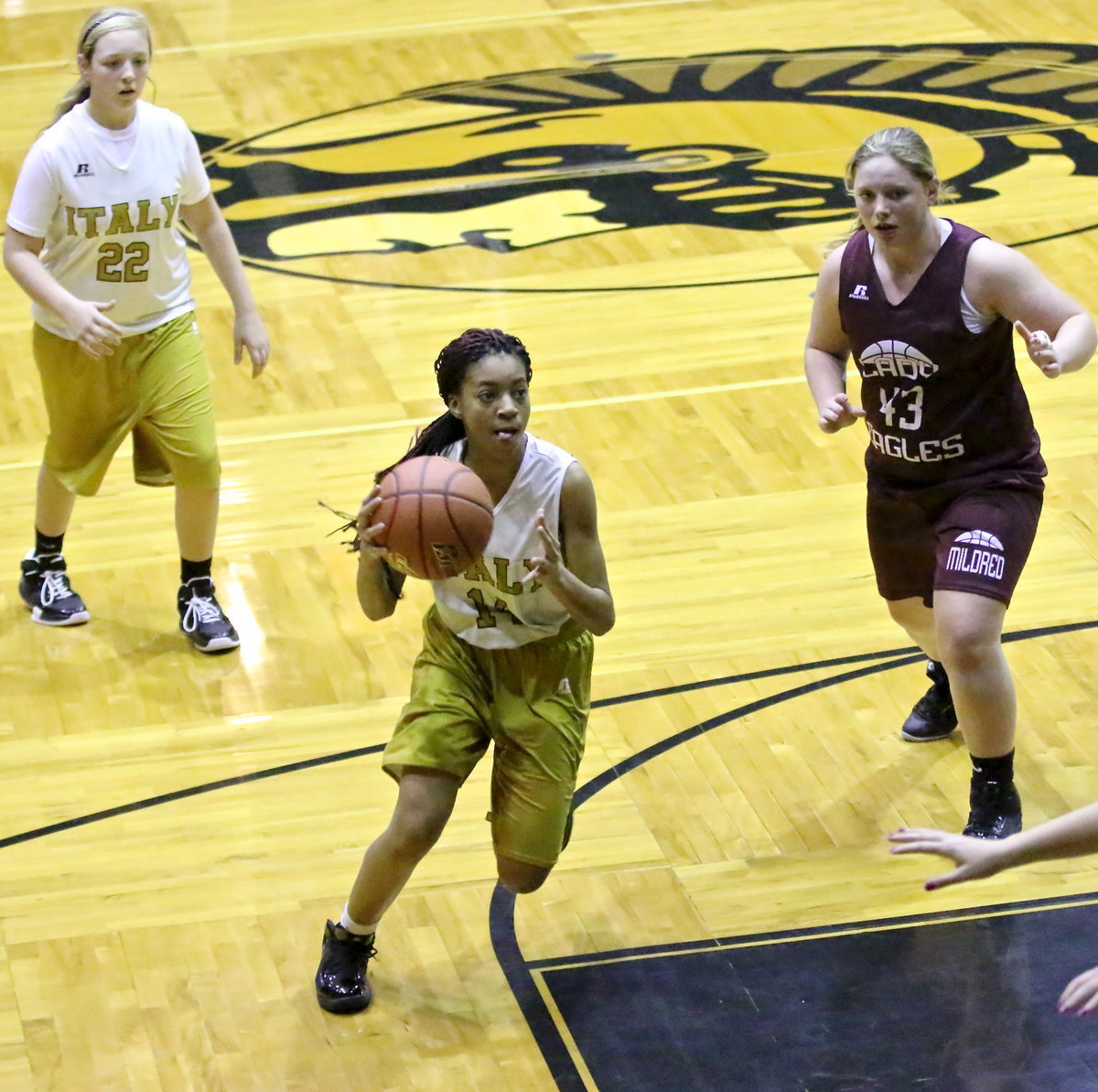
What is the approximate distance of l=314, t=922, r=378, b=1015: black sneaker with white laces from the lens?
4.04 meters

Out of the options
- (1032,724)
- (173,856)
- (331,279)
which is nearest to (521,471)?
(173,856)

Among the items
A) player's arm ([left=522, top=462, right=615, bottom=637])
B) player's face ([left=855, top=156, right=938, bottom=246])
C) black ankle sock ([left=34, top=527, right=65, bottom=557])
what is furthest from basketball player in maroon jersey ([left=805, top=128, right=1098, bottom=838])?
black ankle sock ([left=34, top=527, right=65, bottom=557])

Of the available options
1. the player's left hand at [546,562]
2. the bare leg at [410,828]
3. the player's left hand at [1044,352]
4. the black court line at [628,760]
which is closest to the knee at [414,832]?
the bare leg at [410,828]

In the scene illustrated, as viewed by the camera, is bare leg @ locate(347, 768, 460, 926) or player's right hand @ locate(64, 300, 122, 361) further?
player's right hand @ locate(64, 300, 122, 361)

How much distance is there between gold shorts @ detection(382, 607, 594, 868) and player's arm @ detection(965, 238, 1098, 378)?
1.18 m

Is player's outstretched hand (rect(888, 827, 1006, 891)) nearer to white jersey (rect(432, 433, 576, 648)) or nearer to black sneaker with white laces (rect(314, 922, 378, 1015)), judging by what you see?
white jersey (rect(432, 433, 576, 648))

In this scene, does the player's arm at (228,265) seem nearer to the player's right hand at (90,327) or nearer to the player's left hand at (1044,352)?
the player's right hand at (90,327)

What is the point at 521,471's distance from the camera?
384 cm

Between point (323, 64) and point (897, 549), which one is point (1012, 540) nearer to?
point (897, 549)

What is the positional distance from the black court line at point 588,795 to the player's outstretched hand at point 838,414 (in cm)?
106

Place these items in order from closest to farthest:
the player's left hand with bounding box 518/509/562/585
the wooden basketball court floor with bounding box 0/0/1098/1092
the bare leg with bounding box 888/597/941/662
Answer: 1. the player's left hand with bounding box 518/509/562/585
2. the wooden basketball court floor with bounding box 0/0/1098/1092
3. the bare leg with bounding box 888/597/941/662

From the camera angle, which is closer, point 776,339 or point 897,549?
point 897,549

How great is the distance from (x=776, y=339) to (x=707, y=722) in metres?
2.69

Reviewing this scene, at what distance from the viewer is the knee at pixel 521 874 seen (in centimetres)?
392
